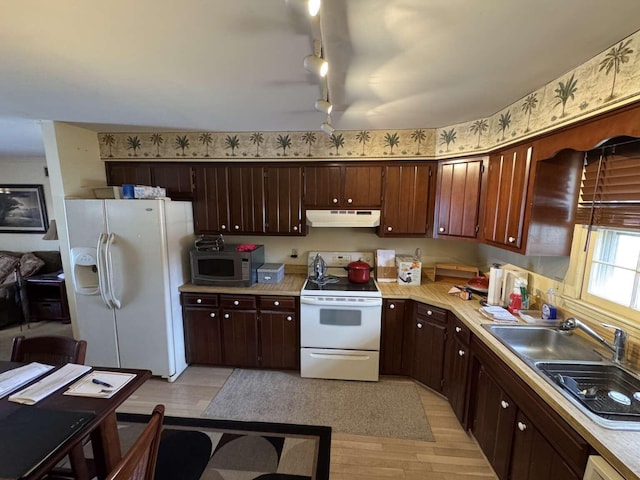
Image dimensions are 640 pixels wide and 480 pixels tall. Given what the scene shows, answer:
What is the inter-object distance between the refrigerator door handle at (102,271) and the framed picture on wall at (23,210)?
9.58 feet

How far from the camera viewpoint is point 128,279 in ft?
8.32

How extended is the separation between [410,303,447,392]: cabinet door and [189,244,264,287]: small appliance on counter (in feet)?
5.55

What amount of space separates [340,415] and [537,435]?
1.39 m

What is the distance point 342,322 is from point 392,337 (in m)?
0.51

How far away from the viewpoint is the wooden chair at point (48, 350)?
1612 millimetres

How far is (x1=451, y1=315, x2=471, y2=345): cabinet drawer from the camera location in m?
1.99

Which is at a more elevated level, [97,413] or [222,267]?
[222,267]

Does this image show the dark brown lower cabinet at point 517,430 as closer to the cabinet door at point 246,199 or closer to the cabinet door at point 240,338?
the cabinet door at point 240,338

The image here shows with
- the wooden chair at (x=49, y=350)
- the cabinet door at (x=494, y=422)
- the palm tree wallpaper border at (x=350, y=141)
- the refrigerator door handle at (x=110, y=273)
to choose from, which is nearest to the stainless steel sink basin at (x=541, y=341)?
the cabinet door at (x=494, y=422)

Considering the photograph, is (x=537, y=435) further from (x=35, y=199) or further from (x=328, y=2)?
(x=35, y=199)

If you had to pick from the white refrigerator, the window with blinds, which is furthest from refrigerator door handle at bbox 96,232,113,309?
the window with blinds

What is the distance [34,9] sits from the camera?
106 centimetres

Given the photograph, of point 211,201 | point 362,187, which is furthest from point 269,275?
point 362,187

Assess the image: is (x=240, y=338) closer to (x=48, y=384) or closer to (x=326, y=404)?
(x=326, y=404)
